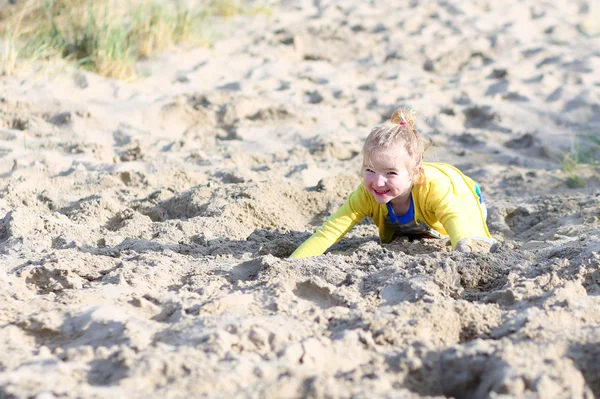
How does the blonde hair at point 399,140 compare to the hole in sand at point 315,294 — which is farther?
the blonde hair at point 399,140

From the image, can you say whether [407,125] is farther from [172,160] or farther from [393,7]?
[393,7]

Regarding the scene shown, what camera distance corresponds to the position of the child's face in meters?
2.82

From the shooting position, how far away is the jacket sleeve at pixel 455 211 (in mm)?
2908

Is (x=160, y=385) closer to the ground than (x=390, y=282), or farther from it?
farther from it

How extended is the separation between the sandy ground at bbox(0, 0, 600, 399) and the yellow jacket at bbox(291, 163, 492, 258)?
5.4 inches

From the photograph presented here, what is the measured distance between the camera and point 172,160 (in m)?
4.20

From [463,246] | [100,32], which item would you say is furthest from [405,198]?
[100,32]

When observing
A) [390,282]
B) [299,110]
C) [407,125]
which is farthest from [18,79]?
[390,282]

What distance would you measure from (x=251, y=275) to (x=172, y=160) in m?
1.83

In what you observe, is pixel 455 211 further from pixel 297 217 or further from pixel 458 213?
pixel 297 217

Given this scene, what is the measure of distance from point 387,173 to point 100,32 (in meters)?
3.13

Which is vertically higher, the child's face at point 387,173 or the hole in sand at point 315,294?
the child's face at point 387,173

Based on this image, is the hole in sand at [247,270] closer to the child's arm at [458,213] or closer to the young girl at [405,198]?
the young girl at [405,198]

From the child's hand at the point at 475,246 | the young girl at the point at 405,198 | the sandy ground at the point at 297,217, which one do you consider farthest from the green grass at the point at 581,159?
the child's hand at the point at 475,246
